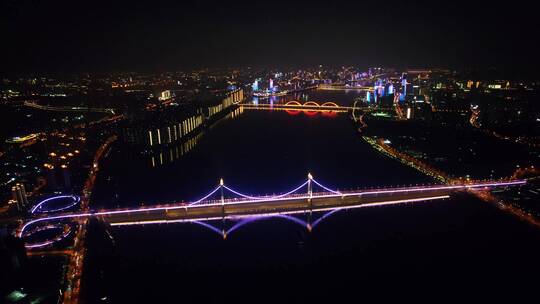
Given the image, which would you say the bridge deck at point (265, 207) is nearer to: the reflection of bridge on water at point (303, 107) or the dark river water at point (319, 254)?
the dark river water at point (319, 254)

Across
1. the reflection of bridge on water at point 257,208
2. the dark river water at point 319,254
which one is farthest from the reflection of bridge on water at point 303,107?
the reflection of bridge on water at point 257,208

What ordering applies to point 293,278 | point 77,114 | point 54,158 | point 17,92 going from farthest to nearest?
point 17,92, point 77,114, point 54,158, point 293,278

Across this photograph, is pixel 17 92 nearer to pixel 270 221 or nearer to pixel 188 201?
pixel 188 201

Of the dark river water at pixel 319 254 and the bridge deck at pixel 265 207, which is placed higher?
the bridge deck at pixel 265 207

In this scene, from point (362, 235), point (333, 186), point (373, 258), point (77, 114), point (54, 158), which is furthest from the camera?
point (77, 114)

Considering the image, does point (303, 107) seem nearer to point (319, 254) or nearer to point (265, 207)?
point (265, 207)

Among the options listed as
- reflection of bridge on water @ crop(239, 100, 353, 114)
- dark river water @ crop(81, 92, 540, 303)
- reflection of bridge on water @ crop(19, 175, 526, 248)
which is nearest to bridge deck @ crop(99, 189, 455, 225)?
reflection of bridge on water @ crop(19, 175, 526, 248)

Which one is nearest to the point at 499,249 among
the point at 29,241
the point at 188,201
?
the point at 188,201
